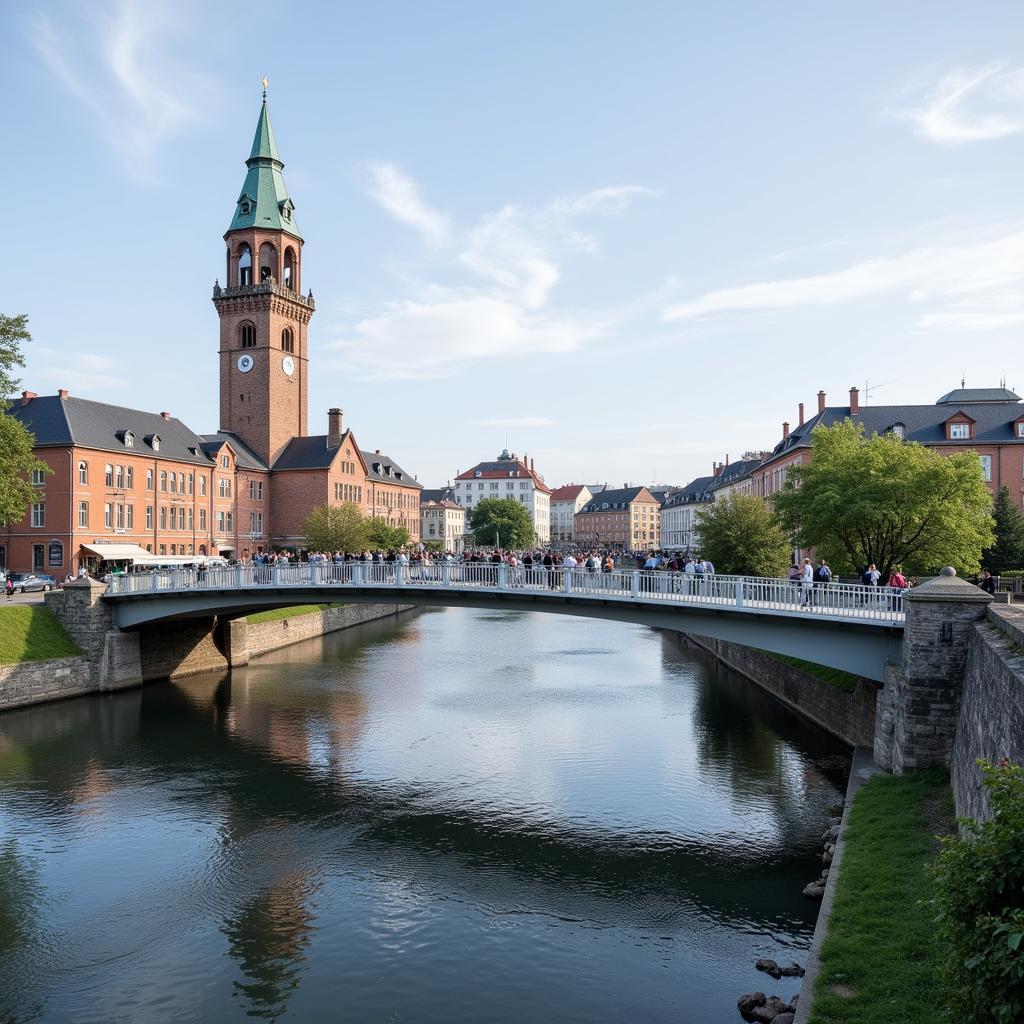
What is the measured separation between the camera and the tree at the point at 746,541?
1854 inches

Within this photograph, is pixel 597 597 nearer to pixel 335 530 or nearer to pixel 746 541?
pixel 746 541

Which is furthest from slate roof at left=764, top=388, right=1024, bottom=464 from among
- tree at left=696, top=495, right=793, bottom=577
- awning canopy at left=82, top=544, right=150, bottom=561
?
awning canopy at left=82, top=544, right=150, bottom=561

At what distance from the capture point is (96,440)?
60156 millimetres

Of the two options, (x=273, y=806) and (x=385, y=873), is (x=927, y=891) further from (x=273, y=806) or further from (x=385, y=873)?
(x=273, y=806)

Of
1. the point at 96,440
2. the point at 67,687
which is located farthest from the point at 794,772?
the point at 96,440

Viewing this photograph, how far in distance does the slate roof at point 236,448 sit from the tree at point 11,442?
34.0 m

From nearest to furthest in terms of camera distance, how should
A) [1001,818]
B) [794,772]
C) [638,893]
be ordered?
1. [1001,818]
2. [638,893]
3. [794,772]

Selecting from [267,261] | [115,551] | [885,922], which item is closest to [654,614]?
[885,922]

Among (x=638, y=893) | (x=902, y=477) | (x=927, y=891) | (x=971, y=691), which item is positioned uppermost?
(x=902, y=477)

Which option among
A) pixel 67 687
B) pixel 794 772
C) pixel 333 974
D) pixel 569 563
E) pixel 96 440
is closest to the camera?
pixel 333 974

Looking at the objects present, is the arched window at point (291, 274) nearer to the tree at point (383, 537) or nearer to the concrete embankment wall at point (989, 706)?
the tree at point (383, 537)

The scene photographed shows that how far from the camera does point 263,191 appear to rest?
8281 centimetres

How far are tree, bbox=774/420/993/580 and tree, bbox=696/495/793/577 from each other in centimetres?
584

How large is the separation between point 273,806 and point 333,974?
927cm
